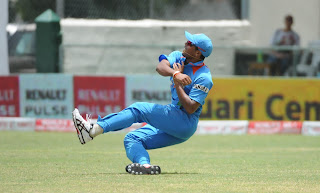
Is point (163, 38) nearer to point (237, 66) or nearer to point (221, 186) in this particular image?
point (237, 66)

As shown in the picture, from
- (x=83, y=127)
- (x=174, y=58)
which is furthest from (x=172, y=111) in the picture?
(x=83, y=127)

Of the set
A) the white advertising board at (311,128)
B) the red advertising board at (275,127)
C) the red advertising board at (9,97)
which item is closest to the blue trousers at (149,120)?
the red advertising board at (275,127)

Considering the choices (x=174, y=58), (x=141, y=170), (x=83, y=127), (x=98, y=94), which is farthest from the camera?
(x=98, y=94)

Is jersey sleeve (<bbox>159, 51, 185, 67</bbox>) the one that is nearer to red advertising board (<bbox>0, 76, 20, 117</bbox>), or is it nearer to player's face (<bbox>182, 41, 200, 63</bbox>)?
player's face (<bbox>182, 41, 200, 63</bbox>)

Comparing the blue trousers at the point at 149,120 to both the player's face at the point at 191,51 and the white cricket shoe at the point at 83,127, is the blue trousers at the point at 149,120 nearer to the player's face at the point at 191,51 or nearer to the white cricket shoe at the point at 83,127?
the white cricket shoe at the point at 83,127

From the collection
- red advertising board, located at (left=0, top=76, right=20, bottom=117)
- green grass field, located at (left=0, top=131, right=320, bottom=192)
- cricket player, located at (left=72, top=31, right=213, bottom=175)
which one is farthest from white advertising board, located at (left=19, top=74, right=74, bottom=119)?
cricket player, located at (left=72, top=31, right=213, bottom=175)

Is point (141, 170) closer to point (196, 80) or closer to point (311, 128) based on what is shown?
point (196, 80)

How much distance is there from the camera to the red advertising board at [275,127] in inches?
579

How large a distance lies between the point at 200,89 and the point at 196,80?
0.13m

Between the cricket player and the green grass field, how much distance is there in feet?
1.06

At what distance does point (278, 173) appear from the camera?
766 centimetres

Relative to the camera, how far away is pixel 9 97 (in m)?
Answer: 15.4

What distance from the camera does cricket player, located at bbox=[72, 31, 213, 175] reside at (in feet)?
23.0

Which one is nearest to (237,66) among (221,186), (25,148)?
(25,148)
